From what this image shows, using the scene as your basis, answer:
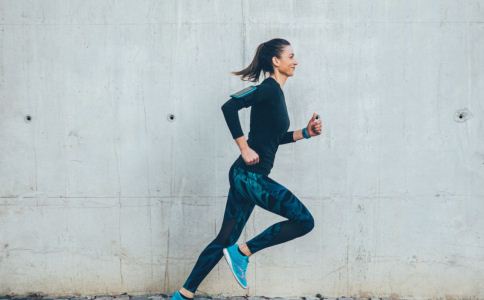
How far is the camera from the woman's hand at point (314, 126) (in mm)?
4230

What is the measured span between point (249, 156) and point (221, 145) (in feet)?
2.43

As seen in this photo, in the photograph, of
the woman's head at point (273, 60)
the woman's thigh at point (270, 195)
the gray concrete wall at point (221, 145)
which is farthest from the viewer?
the gray concrete wall at point (221, 145)

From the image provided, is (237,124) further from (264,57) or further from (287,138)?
(264,57)

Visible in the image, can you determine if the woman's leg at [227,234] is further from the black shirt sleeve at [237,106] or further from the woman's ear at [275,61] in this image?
the woman's ear at [275,61]

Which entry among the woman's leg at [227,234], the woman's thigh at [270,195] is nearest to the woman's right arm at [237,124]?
the woman's thigh at [270,195]

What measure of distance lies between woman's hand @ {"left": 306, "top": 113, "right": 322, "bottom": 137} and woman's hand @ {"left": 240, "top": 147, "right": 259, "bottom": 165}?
0.54 meters

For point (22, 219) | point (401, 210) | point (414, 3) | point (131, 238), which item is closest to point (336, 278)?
point (401, 210)

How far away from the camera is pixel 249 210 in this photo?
432 centimetres

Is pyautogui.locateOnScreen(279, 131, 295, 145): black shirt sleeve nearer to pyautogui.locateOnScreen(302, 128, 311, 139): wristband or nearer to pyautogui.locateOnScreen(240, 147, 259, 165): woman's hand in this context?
pyautogui.locateOnScreen(302, 128, 311, 139): wristband

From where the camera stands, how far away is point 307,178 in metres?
4.69

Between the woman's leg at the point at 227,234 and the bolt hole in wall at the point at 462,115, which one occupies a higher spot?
the bolt hole in wall at the point at 462,115

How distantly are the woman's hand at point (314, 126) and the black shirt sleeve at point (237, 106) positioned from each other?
441 millimetres

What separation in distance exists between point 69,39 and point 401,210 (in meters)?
3.16

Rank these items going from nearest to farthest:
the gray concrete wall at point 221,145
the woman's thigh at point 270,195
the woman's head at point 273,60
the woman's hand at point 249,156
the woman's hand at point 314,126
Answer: the woman's hand at point 249,156 < the woman's thigh at point 270,195 < the woman's hand at point 314,126 < the woman's head at point 273,60 < the gray concrete wall at point 221,145
